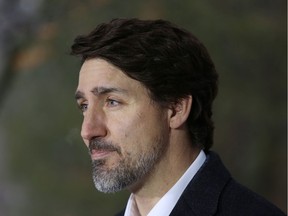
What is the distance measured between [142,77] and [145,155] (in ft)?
0.59

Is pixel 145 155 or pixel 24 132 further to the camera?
pixel 24 132

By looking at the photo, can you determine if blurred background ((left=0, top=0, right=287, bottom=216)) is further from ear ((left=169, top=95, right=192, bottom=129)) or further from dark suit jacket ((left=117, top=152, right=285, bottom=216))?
dark suit jacket ((left=117, top=152, right=285, bottom=216))

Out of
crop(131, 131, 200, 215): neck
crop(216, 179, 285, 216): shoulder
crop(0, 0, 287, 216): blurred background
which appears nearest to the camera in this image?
crop(216, 179, 285, 216): shoulder

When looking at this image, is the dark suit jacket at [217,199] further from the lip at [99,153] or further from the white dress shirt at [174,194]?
the lip at [99,153]

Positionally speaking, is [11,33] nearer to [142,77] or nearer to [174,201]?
[142,77]

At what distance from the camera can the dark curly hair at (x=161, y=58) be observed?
4.72ft

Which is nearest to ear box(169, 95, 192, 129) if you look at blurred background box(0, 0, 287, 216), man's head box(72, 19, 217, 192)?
man's head box(72, 19, 217, 192)

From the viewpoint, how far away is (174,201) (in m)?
1.41

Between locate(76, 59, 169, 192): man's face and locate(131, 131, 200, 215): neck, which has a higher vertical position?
locate(76, 59, 169, 192): man's face

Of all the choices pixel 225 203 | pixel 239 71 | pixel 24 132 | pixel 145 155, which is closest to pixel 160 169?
pixel 145 155

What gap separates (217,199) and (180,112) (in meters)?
0.24

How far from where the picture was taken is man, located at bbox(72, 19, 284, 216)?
1.40 meters

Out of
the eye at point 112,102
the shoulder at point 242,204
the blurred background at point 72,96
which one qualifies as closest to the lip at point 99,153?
the eye at point 112,102

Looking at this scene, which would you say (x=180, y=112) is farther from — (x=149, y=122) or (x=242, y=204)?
(x=242, y=204)
